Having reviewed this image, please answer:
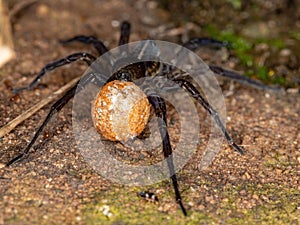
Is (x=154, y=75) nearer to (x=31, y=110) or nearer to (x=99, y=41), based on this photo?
(x=99, y=41)

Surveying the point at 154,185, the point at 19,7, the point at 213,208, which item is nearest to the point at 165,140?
the point at 154,185

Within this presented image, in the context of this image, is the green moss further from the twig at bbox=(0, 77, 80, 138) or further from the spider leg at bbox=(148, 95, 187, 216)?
the twig at bbox=(0, 77, 80, 138)

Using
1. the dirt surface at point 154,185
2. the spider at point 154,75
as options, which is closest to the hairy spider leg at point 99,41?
the spider at point 154,75

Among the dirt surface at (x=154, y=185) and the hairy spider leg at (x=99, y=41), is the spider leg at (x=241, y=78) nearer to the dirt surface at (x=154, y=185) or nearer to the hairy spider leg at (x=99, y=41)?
the dirt surface at (x=154, y=185)

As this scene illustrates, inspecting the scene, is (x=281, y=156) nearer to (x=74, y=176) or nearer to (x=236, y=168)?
(x=236, y=168)

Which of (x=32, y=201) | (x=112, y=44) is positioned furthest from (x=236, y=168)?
(x=112, y=44)

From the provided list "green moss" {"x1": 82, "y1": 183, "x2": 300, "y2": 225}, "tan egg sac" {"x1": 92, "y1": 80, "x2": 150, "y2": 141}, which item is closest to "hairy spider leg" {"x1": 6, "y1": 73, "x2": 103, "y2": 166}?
"tan egg sac" {"x1": 92, "y1": 80, "x2": 150, "y2": 141}
